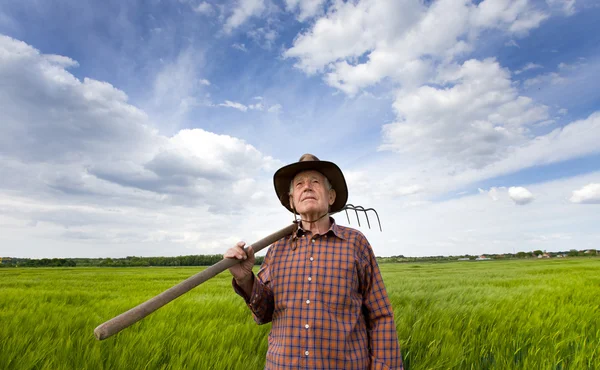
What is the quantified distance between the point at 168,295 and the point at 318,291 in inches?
34.6

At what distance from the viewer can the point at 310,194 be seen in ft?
7.90

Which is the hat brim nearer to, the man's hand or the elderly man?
the elderly man

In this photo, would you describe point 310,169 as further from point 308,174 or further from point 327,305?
point 327,305

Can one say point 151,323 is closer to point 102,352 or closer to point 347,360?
point 102,352

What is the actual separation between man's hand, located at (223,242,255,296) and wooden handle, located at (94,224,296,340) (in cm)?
4

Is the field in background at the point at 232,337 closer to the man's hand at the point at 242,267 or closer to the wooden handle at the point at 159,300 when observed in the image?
the man's hand at the point at 242,267

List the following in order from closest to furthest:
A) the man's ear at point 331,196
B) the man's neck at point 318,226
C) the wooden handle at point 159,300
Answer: the wooden handle at point 159,300
the man's neck at point 318,226
the man's ear at point 331,196

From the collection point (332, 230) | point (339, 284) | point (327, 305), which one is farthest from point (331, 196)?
point (327, 305)

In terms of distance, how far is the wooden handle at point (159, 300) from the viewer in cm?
158

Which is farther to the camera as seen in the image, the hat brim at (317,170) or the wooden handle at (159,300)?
the hat brim at (317,170)

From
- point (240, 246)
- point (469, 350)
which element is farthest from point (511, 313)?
point (240, 246)

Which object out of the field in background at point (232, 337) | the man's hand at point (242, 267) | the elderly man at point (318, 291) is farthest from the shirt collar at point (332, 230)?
the field in background at point (232, 337)

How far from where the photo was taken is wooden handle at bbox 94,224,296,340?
1.58 meters

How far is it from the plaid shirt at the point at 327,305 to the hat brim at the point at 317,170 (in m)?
0.32
